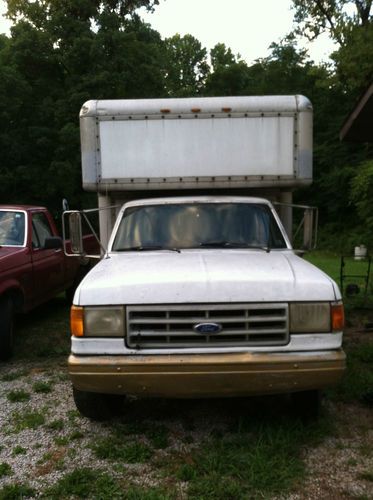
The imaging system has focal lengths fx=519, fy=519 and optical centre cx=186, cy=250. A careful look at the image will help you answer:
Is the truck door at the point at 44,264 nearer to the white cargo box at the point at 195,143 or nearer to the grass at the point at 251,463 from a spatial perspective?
the white cargo box at the point at 195,143

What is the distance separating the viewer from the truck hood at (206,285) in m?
3.52

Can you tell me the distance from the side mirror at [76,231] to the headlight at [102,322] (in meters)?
1.54

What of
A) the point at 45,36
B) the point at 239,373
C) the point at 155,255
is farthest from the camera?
the point at 45,36

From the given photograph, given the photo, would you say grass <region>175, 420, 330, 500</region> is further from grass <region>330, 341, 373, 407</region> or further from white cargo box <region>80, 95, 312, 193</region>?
white cargo box <region>80, 95, 312, 193</region>

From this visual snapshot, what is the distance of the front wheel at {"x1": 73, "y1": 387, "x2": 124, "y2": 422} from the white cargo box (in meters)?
2.39

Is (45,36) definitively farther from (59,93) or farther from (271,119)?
(271,119)

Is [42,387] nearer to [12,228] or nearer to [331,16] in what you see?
[12,228]

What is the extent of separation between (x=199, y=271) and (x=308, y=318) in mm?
830

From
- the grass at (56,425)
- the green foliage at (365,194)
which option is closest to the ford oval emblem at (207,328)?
the grass at (56,425)

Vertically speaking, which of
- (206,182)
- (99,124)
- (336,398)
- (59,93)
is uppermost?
(59,93)

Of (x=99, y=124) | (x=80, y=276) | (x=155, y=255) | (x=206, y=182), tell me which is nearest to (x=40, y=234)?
(x=80, y=276)

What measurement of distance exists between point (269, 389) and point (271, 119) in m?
3.20

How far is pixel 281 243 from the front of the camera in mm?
4855

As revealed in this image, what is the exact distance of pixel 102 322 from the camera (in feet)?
11.7
